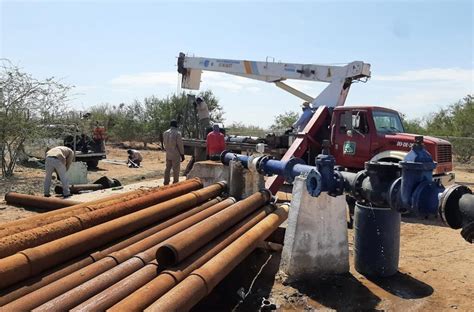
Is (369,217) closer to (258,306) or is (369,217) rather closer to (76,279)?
(258,306)

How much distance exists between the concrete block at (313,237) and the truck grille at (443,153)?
493 cm

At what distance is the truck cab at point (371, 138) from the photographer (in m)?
9.83

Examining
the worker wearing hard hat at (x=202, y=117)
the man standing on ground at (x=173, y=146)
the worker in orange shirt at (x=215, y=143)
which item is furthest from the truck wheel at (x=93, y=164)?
the worker in orange shirt at (x=215, y=143)

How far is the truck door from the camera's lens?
33.8 ft

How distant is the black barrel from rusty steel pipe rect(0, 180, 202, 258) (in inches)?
110

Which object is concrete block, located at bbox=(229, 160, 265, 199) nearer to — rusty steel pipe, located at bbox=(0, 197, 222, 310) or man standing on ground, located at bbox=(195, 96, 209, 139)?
rusty steel pipe, located at bbox=(0, 197, 222, 310)

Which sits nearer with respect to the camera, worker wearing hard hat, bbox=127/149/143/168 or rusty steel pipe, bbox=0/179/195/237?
rusty steel pipe, bbox=0/179/195/237

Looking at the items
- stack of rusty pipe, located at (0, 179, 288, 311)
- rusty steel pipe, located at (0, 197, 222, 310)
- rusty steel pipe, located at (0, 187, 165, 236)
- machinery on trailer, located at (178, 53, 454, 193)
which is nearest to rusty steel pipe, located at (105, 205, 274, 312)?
stack of rusty pipe, located at (0, 179, 288, 311)

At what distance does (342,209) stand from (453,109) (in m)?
25.8

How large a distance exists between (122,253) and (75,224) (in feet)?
2.31

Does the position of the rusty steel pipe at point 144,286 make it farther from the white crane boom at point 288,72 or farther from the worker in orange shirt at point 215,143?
the white crane boom at point 288,72

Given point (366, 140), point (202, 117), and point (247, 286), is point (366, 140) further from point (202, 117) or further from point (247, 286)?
point (202, 117)

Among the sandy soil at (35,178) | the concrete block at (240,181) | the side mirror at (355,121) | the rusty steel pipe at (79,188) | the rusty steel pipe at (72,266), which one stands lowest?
the sandy soil at (35,178)

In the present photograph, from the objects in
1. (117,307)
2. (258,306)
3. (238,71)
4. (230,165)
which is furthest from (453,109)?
(117,307)
